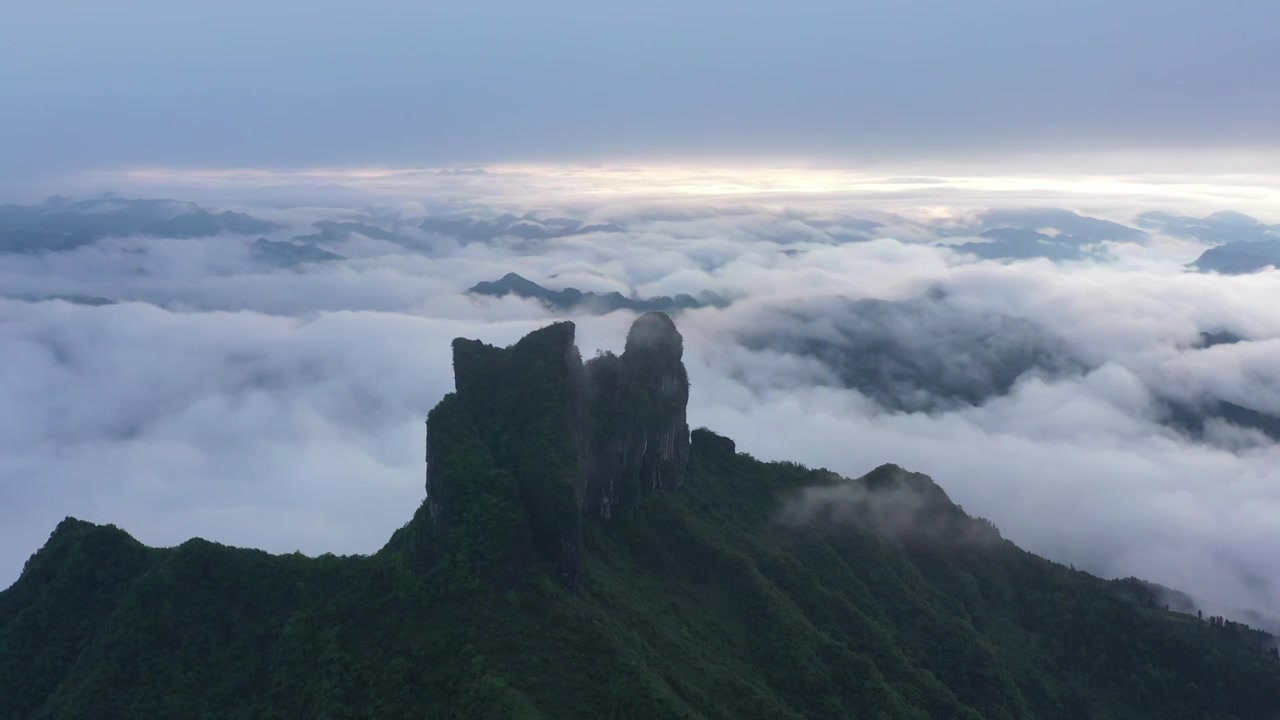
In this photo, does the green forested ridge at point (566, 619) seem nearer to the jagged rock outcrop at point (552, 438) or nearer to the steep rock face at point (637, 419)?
the jagged rock outcrop at point (552, 438)

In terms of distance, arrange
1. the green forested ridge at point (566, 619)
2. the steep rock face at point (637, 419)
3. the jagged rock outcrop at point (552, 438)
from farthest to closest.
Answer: the steep rock face at point (637, 419) → the jagged rock outcrop at point (552, 438) → the green forested ridge at point (566, 619)

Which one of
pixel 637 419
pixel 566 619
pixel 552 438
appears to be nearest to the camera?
pixel 566 619

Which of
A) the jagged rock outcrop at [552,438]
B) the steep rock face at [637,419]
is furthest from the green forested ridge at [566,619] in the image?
the steep rock face at [637,419]

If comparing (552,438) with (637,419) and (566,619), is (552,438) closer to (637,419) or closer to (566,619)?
(637,419)

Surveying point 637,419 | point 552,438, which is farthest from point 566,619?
point 637,419

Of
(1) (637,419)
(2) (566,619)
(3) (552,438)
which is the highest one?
(3) (552,438)
